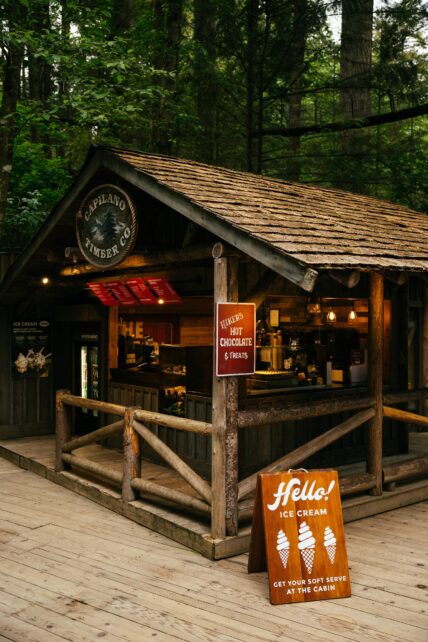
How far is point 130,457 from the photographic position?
274 inches

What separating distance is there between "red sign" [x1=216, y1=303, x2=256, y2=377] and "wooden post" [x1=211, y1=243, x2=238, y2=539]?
0.12m

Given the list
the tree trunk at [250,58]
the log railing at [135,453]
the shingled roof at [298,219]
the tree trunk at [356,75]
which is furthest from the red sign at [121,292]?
the tree trunk at [356,75]

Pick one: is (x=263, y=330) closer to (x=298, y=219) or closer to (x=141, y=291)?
(x=141, y=291)

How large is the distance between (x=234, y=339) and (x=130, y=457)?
221 centimetres

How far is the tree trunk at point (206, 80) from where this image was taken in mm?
Answer: 14266

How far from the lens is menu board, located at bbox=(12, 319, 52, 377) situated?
10.4 metres

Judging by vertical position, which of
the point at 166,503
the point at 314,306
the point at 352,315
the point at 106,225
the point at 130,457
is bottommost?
the point at 166,503

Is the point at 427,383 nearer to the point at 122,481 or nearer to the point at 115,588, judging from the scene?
the point at 122,481

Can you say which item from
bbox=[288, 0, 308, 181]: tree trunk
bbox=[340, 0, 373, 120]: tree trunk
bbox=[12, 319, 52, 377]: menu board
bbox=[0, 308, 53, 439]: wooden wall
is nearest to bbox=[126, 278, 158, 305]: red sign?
bbox=[12, 319, 52, 377]: menu board

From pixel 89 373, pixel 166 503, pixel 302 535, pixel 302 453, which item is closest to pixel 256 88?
pixel 89 373

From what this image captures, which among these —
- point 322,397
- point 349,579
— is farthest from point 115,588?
point 322,397

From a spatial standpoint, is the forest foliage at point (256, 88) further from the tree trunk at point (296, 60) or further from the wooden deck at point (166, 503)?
the wooden deck at point (166, 503)

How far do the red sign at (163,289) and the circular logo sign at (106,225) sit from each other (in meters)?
0.78

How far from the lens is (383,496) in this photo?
710 cm
